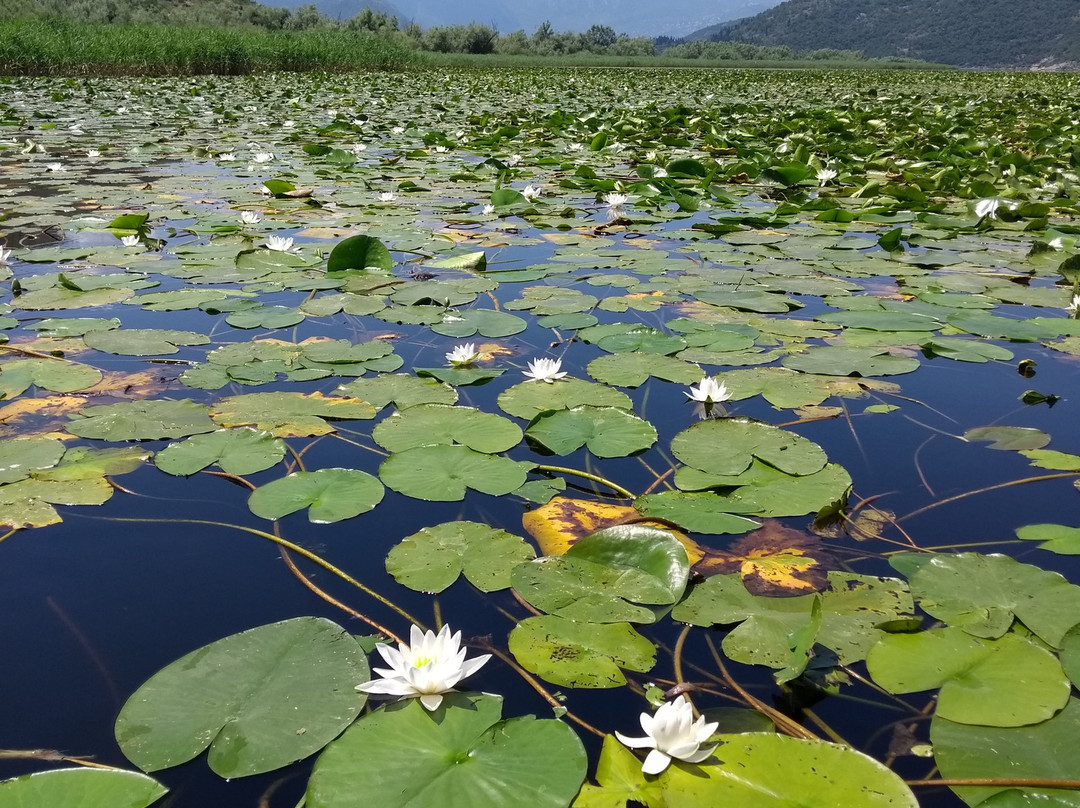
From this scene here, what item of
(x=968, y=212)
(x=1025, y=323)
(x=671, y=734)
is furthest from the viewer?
(x=968, y=212)

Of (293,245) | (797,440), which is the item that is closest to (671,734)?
(797,440)

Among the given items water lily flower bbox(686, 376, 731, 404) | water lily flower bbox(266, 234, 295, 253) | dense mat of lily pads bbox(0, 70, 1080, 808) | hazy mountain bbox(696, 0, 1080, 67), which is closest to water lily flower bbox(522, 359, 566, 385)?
dense mat of lily pads bbox(0, 70, 1080, 808)

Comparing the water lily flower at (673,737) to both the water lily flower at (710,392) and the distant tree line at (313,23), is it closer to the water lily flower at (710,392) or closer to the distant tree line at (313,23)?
the water lily flower at (710,392)

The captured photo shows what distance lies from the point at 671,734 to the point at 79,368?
1.66 meters

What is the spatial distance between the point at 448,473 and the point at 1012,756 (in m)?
0.90

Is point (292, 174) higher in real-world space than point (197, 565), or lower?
higher

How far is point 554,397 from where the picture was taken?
163 cm

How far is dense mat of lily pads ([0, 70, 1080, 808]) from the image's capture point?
0.76m

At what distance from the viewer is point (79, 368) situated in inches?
69.0

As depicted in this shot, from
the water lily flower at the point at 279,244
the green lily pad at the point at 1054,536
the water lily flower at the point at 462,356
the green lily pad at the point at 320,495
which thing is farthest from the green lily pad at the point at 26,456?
the green lily pad at the point at 1054,536

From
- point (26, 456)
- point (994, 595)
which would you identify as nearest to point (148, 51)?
point (26, 456)

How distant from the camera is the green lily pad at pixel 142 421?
57.0 inches

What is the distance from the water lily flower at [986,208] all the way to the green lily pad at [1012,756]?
3.02 m

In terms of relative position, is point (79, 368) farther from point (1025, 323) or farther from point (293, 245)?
point (1025, 323)
